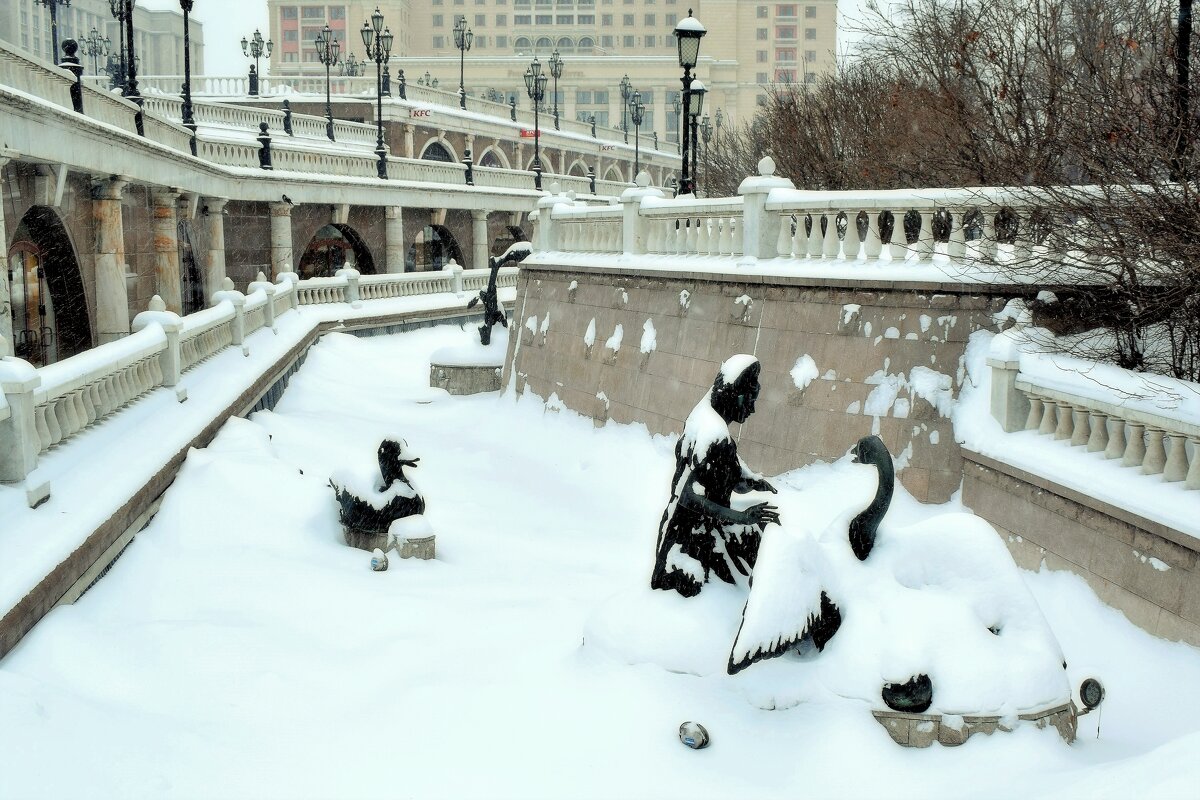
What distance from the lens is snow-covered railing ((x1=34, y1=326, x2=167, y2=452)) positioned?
8.72 meters

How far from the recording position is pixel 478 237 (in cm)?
3962

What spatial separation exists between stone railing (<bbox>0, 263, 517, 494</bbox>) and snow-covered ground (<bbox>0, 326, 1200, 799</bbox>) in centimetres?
96

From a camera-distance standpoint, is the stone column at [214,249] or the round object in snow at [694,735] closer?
the round object in snow at [694,735]

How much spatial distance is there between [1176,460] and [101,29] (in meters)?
128

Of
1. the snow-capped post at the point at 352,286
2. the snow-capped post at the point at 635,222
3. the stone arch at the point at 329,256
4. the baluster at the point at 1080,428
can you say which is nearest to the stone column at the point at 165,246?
the snow-capped post at the point at 352,286

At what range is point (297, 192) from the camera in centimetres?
3014

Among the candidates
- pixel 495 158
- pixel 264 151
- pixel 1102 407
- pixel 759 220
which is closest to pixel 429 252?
pixel 495 158

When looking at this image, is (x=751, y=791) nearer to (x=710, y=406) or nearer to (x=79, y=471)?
(x=710, y=406)

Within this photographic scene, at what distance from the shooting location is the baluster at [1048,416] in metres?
9.67

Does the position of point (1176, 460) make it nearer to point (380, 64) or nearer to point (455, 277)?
point (455, 277)

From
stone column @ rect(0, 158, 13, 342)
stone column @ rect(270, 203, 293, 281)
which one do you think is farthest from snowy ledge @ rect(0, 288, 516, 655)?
stone column @ rect(270, 203, 293, 281)

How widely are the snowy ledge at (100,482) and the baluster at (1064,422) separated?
7087 millimetres

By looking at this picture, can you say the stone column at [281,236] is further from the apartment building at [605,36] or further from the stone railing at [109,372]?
the apartment building at [605,36]

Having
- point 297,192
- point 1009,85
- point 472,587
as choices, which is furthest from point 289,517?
point 297,192
